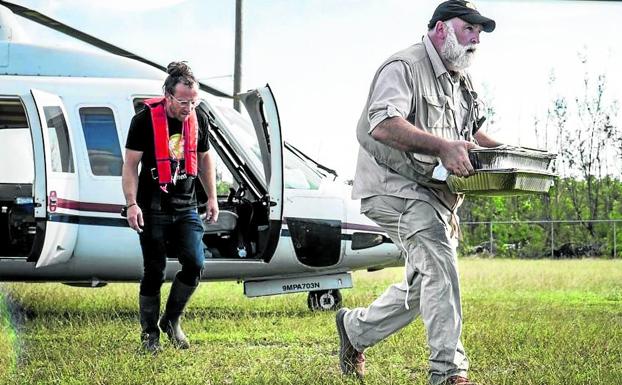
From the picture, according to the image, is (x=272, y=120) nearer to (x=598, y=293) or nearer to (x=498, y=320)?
(x=498, y=320)

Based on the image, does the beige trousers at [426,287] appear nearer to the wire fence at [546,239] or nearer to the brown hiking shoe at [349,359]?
the brown hiking shoe at [349,359]

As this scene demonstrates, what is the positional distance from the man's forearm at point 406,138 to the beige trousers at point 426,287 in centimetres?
37

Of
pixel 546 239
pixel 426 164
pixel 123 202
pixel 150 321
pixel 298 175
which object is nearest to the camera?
pixel 426 164

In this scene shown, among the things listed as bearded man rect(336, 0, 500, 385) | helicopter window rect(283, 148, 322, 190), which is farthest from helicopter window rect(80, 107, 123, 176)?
bearded man rect(336, 0, 500, 385)

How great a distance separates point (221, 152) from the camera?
9.02 meters


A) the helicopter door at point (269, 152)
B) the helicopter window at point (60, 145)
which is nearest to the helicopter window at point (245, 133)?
the helicopter door at point (269, 152)

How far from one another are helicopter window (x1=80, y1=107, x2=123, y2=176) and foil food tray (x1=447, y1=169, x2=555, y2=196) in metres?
4.79

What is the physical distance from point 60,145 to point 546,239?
23725 mm

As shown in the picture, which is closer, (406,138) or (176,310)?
(406,138)

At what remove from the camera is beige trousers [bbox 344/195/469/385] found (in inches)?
189

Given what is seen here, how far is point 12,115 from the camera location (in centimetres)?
1010

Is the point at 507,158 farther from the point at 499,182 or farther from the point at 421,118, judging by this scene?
the point at 421,118

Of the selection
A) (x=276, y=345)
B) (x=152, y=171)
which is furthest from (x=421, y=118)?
(x=276, y=345)

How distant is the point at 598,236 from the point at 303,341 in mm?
24670
